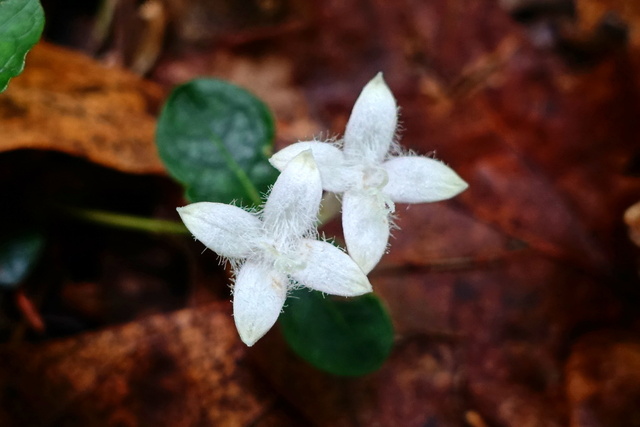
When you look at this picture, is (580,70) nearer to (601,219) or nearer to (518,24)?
(518,24)

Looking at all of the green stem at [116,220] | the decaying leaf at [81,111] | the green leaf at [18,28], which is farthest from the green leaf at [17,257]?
the green leaf at [18,28]

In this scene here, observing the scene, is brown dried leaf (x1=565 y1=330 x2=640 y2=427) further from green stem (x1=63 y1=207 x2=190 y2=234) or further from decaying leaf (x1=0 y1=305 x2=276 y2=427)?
green stem (x1=63 y1=207 x2=190 y2=234)

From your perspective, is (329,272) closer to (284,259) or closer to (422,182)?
(284,259)

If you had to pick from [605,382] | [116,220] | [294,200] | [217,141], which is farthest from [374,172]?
[605,382]

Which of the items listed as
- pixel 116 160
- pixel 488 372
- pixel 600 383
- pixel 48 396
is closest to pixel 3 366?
pixel 48 396

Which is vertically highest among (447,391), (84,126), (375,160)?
(375,160)

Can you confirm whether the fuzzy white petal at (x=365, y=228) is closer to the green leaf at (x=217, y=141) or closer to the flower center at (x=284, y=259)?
the flower center at (x=284, y=259)
